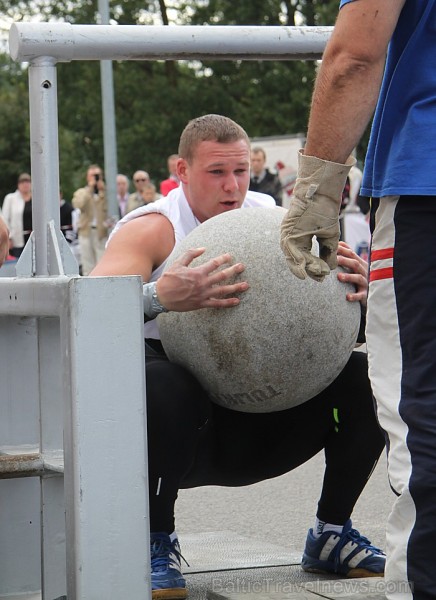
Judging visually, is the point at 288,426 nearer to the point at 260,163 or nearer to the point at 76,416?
the point at 76,416

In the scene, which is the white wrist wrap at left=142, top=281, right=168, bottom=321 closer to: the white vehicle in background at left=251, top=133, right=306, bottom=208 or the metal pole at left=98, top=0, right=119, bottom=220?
the white vehicle in background at left=251, top=133, right=306, bottom=208

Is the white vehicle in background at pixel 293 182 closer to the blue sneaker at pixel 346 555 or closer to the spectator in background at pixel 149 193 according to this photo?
the spectator in background at pixel 149 193

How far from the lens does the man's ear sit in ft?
14.7

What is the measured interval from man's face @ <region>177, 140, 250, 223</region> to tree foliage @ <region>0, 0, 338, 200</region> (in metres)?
31.3

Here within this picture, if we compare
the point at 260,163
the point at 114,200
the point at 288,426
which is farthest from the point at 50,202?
the point at 114,200

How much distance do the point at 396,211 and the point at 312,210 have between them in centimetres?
20

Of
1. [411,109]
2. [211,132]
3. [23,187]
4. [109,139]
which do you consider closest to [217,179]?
[211,132]

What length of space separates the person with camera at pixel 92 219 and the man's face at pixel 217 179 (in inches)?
773

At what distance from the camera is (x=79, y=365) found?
2.90 meters

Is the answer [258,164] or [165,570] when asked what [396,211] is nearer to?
[165,570]

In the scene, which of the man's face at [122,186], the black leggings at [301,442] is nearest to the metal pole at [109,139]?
the man's face at [122,186]

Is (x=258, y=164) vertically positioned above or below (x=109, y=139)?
below

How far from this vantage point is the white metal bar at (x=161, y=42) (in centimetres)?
353

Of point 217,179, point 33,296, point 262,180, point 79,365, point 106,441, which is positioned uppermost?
point 262,180
